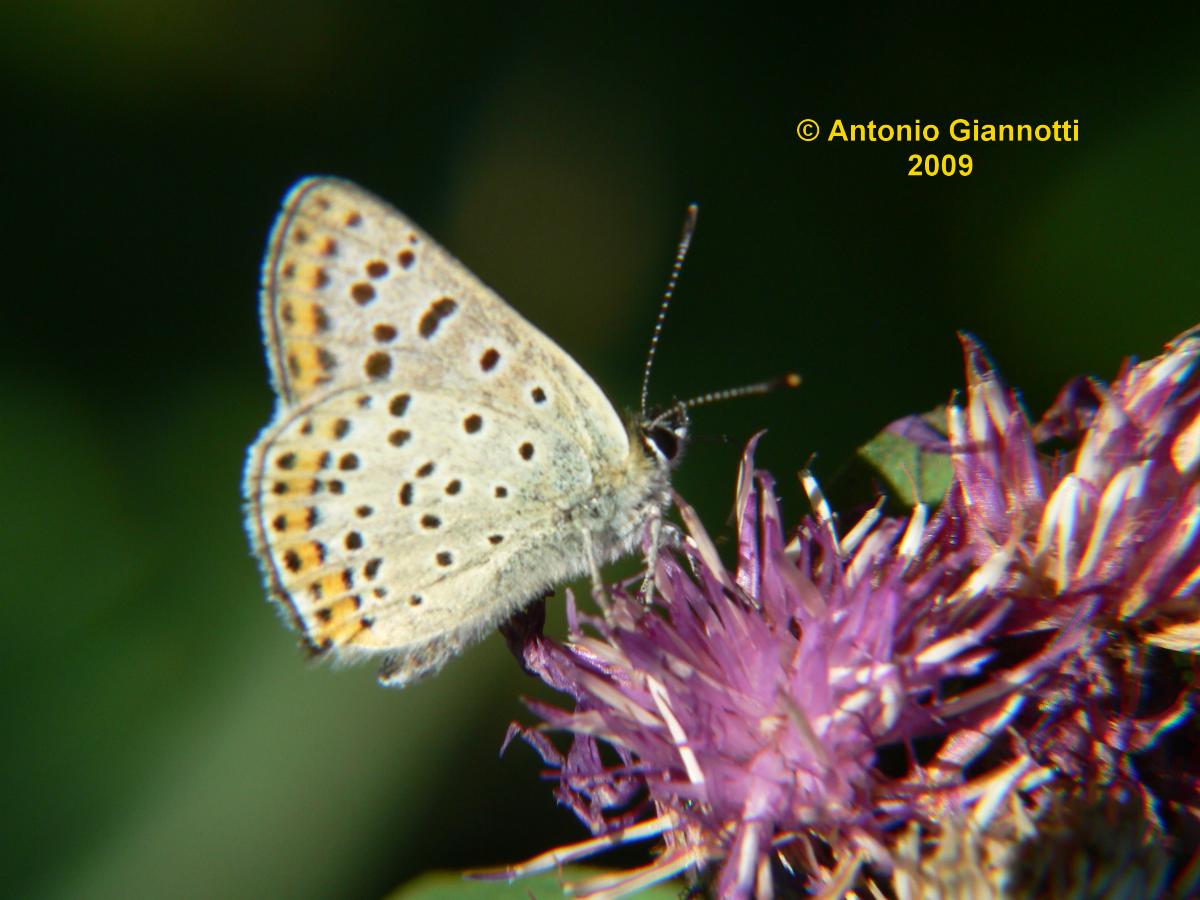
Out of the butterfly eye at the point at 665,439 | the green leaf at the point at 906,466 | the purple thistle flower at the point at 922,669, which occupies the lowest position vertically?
the purple thistle flower at the point at 922,669

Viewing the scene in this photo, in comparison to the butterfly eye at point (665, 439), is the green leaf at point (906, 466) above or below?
below

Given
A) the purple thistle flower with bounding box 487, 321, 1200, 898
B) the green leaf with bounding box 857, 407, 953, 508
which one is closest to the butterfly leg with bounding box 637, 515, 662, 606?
the purple thistle flower with bounding box 487, 321, 1200, 898

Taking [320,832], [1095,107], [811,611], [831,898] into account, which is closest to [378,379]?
[811,611]

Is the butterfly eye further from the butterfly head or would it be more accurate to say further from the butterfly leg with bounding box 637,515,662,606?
the butterfly leg with bounding box 637,515,662,606

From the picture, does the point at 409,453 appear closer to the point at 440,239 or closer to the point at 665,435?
the point at 665,435

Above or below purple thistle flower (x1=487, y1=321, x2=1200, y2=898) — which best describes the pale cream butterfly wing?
above

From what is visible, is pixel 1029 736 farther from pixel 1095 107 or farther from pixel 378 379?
pixel 1095 107

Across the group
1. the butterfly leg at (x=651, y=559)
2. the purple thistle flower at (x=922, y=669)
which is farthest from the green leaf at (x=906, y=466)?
the butterfly leg at (x=651, y=559)

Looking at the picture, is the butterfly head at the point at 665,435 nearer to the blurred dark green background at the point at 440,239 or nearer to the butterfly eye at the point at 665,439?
the butterfly eye at the point at 665,439
